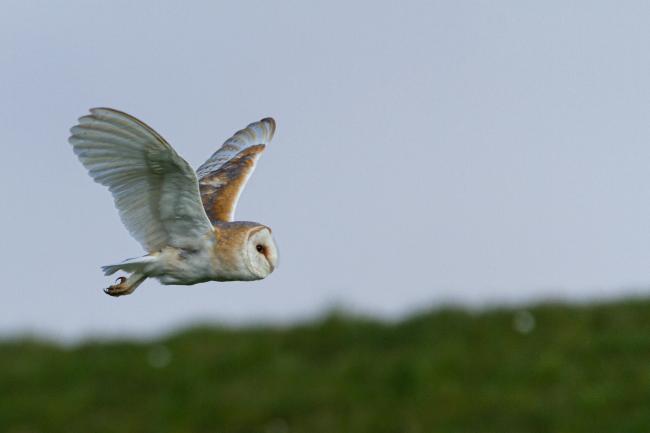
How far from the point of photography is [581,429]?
378 inches

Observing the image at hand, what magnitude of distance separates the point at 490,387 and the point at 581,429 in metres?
0.64

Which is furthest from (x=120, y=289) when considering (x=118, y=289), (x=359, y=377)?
(x=359, y=377)

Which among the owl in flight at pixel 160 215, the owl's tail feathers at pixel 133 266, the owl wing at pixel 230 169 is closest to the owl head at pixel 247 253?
the owl in flight at pixel 160 215

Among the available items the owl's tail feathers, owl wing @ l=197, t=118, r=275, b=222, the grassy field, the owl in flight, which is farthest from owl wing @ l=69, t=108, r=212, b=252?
the grassy field

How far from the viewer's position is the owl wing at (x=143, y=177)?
7535 mm

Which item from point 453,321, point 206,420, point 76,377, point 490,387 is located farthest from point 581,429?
point 76,377

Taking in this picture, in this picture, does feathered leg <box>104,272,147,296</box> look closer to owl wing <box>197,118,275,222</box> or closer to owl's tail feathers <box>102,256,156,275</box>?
owl's tail feathers <box>102,256,156,275</box>

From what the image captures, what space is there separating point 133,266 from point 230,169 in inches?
65.2

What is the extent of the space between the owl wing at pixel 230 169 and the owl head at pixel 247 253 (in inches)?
34.1

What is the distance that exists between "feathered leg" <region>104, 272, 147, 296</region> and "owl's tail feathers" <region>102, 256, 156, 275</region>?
3 cm

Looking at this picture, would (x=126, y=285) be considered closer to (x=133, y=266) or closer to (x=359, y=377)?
(x=133, y=266)

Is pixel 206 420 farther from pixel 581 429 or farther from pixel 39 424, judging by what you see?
pixel 581 429

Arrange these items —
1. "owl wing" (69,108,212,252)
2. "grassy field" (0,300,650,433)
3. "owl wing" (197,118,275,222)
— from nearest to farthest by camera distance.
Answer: "owl wing" (69,108,212,252), "owl wing" (197,118,275,222), "grassy field" (0,300,650,433)

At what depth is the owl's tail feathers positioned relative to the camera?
7648 millimetres
